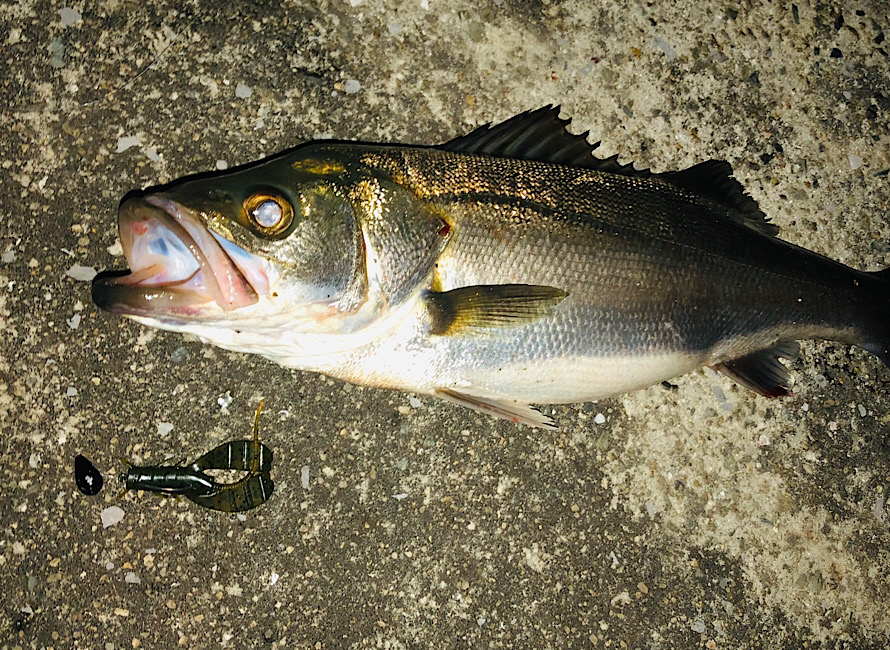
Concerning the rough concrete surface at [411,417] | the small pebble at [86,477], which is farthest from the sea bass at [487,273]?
the small pebble at [86,477]

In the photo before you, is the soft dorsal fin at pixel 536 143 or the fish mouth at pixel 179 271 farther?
the soft dorsal fin at pixel 536 143

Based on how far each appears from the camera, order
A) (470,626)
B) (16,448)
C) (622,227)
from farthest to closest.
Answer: (470,626), (16,448), (622,227)

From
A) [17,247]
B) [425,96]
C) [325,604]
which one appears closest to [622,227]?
[425,96]

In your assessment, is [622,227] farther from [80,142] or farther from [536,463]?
[80,142]

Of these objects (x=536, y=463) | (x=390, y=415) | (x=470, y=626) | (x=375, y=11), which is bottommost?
(x=470, y=626)

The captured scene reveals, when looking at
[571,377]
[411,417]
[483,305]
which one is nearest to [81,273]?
[411,417]

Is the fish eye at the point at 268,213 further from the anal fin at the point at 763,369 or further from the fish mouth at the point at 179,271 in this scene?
the anal fin at the point at 763,369
